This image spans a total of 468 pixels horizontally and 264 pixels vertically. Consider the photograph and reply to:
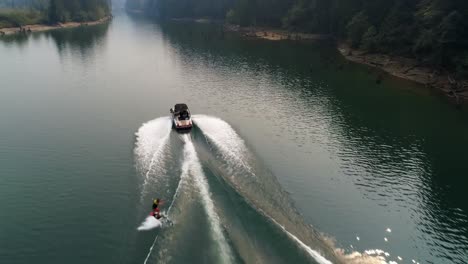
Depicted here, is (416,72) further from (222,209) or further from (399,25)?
(222,209)

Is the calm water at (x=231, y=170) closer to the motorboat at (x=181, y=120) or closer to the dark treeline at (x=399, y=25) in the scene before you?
the motorboat at (x=181, y=120)

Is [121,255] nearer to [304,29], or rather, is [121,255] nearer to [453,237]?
[453,237]

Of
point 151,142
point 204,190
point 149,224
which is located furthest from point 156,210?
point 151,142

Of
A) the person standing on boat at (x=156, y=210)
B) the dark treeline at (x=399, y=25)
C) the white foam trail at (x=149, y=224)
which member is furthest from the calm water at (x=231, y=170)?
the dark treeline at (x=399, y=25)

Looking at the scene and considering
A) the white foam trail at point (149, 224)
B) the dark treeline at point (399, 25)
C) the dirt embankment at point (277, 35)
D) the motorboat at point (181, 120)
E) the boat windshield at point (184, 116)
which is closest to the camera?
the white foam trail at point (149, 224)

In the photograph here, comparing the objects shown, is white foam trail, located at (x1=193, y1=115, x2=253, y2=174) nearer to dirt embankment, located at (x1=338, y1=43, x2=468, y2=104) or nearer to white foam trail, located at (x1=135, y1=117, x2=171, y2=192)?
white foam trail, located at (x1=135, y1=117, x2=171, y2=192)

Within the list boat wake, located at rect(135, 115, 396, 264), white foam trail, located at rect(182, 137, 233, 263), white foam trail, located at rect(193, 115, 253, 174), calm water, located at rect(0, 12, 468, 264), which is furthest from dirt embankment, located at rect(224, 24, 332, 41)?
white foam trail, located at rect(182, 137, 233, 263)
